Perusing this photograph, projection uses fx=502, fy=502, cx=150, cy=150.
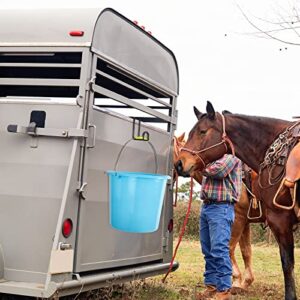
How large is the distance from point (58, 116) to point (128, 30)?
125cm

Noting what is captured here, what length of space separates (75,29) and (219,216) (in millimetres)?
2493

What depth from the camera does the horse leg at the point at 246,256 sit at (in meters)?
6.64

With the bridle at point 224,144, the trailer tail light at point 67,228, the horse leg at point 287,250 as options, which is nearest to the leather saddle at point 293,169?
the horse leg at point 287,250

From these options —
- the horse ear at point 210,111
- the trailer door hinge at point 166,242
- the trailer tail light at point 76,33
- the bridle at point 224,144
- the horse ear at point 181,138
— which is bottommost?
the trailer door hinge at point 166,242

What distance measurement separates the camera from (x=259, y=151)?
211 inches

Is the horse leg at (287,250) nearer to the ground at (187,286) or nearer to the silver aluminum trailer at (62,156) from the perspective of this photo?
→ the ground at (187,286)

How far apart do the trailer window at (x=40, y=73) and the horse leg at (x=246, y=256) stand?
131 inches

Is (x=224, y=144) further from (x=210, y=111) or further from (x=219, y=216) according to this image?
(x=219, y=216)

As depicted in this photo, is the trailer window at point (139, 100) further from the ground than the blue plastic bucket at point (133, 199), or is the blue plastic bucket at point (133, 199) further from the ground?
the trailer window at point (139, 100)

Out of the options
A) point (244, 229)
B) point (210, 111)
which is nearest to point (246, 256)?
point (244, 229)

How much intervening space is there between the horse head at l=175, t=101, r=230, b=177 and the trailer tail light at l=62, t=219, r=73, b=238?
5.25 feet

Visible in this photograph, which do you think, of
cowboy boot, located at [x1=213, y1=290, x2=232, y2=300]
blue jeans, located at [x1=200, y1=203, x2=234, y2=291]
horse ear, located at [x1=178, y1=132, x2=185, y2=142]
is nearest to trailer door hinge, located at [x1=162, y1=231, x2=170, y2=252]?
blue jeans, located at [x1=200, y1=203, x2=234, y2=291]

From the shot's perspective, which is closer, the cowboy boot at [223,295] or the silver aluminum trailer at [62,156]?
the silver aluminum trailer at [62,156]

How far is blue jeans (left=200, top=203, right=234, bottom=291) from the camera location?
527cm
